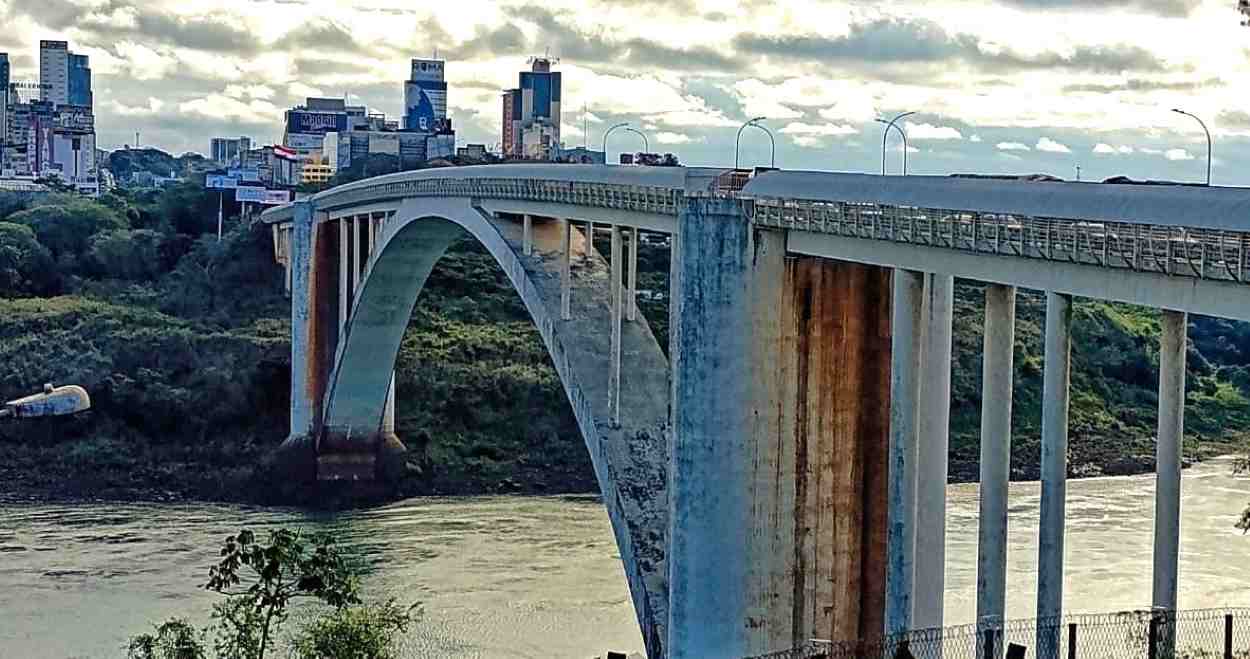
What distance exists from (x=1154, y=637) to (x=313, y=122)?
383 feet

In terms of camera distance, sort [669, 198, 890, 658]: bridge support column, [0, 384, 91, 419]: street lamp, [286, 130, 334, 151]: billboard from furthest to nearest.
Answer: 1. [286, 130, 334, 151]: billboard
2. [669, 198, 890, 658]: bridge support column
3. [0, 384, 91, 419]: street lamp

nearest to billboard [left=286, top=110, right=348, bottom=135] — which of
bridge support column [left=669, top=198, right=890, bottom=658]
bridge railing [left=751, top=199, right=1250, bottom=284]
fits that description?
bridge support column [left=669, top=198, right=890, bottom=658]

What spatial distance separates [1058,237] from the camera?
44.8ft

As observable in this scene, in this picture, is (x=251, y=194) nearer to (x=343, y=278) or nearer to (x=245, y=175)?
(x=245, y=175)

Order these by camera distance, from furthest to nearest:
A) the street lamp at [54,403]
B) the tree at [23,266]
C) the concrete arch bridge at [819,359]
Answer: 1. the tree at [23,266]
2. the concrete arch bridge at [819,359]
3. the street lamp at [54,403]

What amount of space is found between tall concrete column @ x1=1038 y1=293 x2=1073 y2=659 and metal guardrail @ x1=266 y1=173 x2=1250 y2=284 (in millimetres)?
512

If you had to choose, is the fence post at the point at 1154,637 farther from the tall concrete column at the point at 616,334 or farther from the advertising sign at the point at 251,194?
the advertising sign at the point at 251,194

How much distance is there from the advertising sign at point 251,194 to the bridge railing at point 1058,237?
188 ft

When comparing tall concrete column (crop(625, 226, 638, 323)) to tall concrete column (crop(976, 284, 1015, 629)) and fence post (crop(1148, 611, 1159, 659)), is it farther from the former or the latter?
fence post (crop(1148, 611, 1159, 659))

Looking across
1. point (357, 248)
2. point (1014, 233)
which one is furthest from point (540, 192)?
A: point (357, 248)

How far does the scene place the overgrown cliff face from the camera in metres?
47.0

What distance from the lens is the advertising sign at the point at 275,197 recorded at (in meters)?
71.6

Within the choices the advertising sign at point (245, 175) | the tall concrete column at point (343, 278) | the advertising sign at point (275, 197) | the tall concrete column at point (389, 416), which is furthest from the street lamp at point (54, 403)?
the advertising sign at point (245, 175)

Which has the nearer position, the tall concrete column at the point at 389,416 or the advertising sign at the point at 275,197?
the tall concrete column at the point at 389,416
